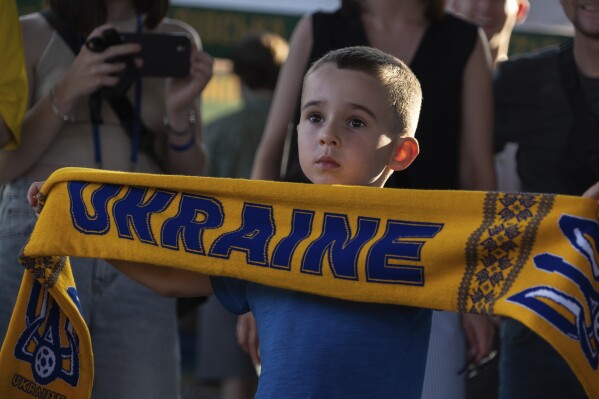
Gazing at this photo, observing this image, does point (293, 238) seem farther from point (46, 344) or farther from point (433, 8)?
point (433, 8)

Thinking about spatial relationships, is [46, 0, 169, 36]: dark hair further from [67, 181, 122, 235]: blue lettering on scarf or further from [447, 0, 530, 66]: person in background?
[447, 0, 530, 66]: person in background

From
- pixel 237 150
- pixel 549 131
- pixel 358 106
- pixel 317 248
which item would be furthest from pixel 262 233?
pixel 237 150

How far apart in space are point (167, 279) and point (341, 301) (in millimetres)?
451

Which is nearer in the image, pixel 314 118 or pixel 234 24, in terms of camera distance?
pixel 314 118

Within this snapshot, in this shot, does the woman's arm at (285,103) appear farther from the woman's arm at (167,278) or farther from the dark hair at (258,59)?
the dark hair at (258,59)

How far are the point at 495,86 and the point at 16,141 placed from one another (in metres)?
1.54

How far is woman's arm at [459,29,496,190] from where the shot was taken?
12.2ft

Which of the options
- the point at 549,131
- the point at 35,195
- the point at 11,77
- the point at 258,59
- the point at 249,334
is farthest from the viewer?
the point at 258,59

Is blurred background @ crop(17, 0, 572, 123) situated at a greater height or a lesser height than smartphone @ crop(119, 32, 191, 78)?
greater

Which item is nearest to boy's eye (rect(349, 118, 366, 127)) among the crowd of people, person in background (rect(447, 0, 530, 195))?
the crowd of people

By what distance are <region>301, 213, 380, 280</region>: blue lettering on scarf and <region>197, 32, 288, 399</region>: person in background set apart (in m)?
3.12

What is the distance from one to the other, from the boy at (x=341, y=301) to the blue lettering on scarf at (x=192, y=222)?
128 millimetres

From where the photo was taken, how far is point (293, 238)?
2.84 m

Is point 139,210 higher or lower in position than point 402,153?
lower
